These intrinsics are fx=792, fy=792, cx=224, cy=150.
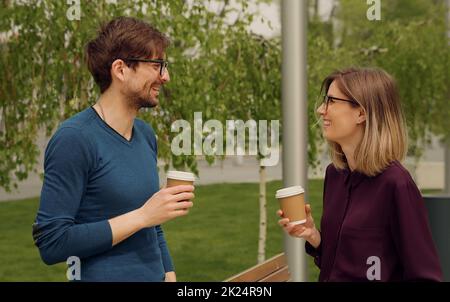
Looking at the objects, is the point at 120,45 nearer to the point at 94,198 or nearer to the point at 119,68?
the point at 119,68

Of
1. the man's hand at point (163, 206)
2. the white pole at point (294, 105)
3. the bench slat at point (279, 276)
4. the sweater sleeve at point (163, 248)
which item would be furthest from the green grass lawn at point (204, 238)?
the man's hand at point (163, 206)

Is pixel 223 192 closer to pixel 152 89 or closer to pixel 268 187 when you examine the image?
pixel 268 187

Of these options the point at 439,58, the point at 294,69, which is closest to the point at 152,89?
the point at 294,69

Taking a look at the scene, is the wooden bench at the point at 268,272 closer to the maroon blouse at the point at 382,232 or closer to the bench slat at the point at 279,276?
the bench slat at the point at 279,276

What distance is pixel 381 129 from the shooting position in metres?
1.89

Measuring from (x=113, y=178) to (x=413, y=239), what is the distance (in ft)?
2.26

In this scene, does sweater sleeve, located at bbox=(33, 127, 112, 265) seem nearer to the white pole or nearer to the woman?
the woman

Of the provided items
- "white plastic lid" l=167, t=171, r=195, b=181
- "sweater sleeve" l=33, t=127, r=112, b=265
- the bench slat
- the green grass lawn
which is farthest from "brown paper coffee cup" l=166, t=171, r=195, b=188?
the green grass lawn

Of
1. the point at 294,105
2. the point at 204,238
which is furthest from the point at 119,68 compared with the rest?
the point at 204,238

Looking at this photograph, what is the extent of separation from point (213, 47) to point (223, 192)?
10.1 meters

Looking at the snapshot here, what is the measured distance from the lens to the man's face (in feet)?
6.34

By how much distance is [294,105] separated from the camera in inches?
149

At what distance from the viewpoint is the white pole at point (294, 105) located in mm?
3752

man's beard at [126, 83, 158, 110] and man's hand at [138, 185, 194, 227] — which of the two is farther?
man's beard at [126, 83, 158, 110]
